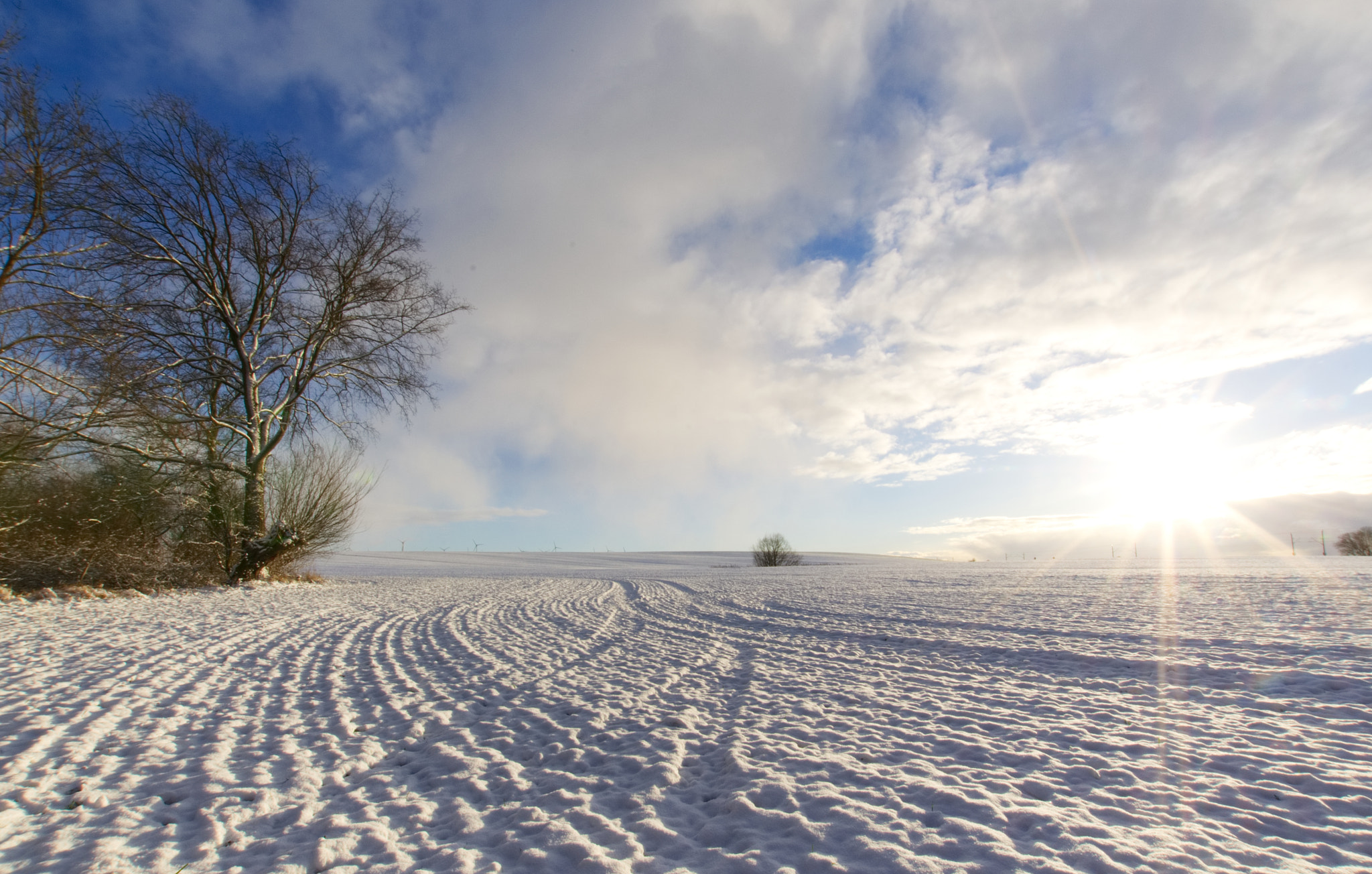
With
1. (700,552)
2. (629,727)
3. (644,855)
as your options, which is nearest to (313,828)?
(644,855)

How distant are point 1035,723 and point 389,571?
28416mm

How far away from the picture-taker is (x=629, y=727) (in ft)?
12.8

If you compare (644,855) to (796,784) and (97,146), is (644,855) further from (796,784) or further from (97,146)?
(97,146)

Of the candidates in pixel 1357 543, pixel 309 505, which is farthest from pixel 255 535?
pixel 1357 543

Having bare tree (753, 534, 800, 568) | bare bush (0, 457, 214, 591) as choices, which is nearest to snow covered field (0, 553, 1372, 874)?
bare bush (0, 457, 214, 591)

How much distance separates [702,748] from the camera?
11.4 feet

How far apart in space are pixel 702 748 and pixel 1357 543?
4850 centimetres

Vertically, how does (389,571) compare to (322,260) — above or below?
below

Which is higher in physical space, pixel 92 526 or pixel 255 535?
pixel 92 526

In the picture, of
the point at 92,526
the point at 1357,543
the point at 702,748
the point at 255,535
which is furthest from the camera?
the point at 1357,543

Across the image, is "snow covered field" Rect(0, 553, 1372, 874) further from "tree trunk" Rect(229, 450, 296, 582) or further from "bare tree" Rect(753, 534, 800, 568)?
"bare tree" Rect(753, 534, 800, 568)

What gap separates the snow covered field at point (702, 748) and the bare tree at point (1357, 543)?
3930cm

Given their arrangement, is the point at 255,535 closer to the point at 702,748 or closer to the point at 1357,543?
the point at 702,748

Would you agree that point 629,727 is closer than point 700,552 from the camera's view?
Yes
